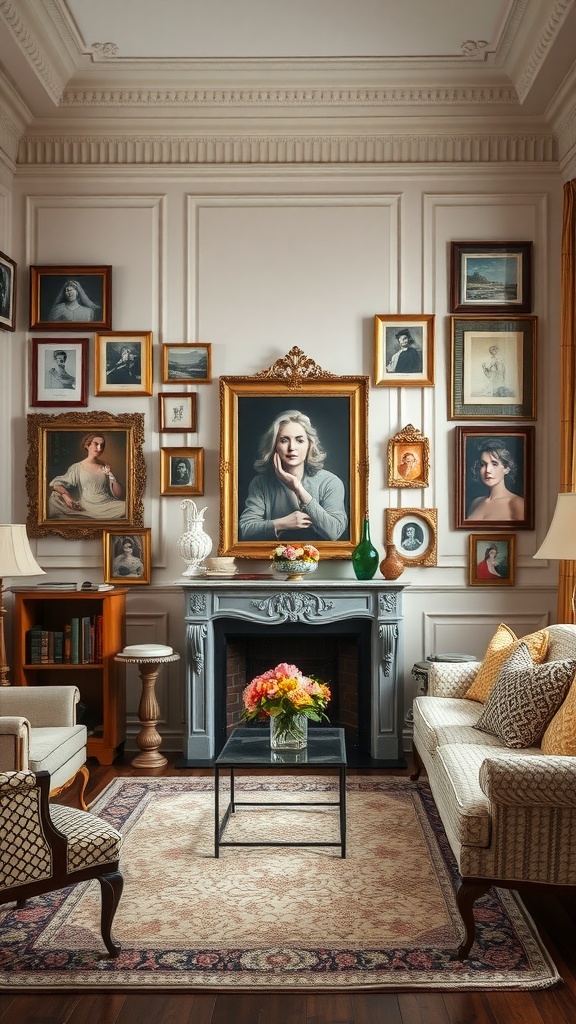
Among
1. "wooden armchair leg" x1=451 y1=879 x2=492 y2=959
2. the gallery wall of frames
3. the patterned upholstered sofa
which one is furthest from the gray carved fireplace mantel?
"wooden armchair leg" x1=451 y1=879 x2=492 y2=959

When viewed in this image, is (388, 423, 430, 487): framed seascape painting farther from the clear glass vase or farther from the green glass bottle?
the clear glass vase

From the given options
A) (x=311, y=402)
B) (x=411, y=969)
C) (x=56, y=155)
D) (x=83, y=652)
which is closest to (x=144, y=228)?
(x=56, y=155)

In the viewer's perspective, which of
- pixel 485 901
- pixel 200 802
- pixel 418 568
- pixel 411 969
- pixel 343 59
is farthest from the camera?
pixel 418 568

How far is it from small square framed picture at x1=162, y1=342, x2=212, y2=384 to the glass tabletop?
2.55 m

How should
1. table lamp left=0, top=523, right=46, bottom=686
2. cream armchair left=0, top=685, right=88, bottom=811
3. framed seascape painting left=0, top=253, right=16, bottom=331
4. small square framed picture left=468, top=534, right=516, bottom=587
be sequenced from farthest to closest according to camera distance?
small square framed picture left=468, top=534, right=516, bottom=587
framed seascape painting left=0, top=253, right=16, bottom=331
table lamp left=0, top=523, right=46, bottom=686
cream armchair left=0, top=685, right=88, bottom=811

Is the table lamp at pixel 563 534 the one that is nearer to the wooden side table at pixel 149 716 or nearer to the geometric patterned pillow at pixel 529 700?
the geometric patterned pillow at pixel 529 700

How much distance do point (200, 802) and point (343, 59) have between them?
4559 mm

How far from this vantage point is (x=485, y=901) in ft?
11.4

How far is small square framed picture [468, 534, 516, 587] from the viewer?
19.3 feet

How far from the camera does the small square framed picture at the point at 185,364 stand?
5957mm

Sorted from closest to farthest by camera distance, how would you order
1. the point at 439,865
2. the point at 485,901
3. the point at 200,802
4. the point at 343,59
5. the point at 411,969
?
the point at 411,969 < the point at 485,901 < the point at 439,865 < the point at 200,802 < the point at 343,59

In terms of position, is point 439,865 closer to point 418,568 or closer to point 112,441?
point 418,568

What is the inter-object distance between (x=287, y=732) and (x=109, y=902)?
1.28 m

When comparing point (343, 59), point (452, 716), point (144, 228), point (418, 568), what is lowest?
point (452, 716)
